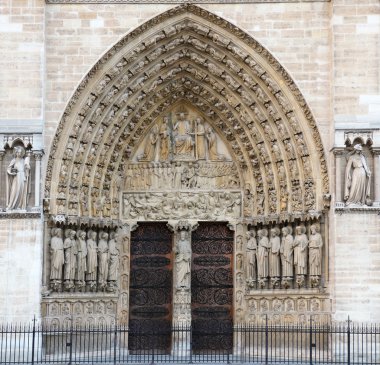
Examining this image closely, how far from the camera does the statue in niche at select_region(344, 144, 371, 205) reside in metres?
17.3

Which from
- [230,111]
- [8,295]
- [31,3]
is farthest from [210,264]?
[31,3]

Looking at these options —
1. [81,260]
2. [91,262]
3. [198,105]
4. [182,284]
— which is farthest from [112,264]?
[198,105]

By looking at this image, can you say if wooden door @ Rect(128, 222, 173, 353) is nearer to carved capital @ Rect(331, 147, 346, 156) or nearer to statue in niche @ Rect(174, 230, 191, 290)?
statue in niche @ Rect(174, 230, 191, 290)

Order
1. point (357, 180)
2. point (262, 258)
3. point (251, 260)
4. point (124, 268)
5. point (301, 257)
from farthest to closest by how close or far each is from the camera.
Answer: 1. point (124, 268)
2. point (251, 260)
3. point (262, 258)
4. point (301, 257)
5. point (357, 180)

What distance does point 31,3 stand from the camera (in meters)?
17.8

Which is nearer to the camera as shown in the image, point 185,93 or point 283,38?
point 283,38

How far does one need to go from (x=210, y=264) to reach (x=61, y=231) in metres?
3.24

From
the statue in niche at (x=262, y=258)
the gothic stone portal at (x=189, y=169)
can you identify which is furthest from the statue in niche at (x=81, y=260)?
the statue in niche at (x=262, y=258)

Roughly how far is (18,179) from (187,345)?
4.67 m

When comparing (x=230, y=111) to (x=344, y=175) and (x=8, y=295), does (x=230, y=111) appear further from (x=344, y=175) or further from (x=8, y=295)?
(x=8, y=295)

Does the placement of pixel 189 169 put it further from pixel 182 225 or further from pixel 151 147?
pixel 182 225

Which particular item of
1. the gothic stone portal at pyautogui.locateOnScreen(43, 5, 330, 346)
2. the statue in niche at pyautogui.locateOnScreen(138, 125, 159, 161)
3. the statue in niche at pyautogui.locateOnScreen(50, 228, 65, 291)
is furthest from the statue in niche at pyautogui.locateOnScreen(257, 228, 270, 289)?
the statue in niche at pyautogui.locateOnScreen(50, 228, 65, 291)

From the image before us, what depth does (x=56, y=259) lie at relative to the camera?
17.7 meters

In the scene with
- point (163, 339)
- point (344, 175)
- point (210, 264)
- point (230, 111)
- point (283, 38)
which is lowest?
point (163, 339)
